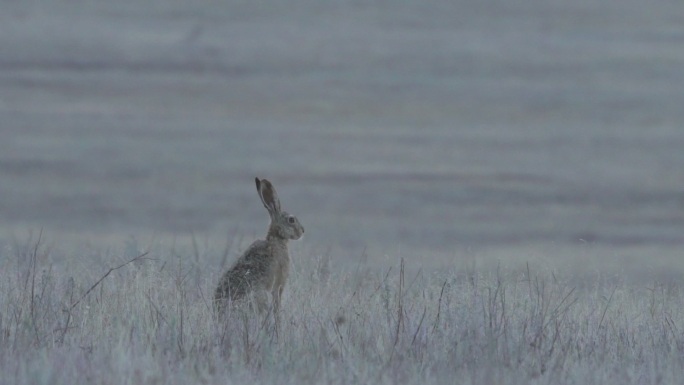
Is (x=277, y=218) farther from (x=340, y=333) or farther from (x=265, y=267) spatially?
(x=340, y=333)

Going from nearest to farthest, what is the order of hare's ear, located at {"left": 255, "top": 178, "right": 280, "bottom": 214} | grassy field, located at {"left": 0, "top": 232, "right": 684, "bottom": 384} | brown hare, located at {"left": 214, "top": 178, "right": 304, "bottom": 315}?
grassy field, located at {"left": 0, "top": 232, "right": 684, "bottom": 384} → brown hare, located at {"left": 214, "top": 178, "right": 304, "bottom": 315} → hare's ear, located at {"left": 255, "top": 178, "right": 280, "bottom": 214}

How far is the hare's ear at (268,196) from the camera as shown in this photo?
7.82 meters

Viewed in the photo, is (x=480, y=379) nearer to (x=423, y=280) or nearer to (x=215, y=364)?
(x=215, y=364)

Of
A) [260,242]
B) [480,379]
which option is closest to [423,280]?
[260,242]

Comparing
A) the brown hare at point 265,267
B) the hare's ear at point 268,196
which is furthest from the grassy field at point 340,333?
the hare's ear at point 268,196

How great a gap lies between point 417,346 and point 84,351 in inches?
60.2

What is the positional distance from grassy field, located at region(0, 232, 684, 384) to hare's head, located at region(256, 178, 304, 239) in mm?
362

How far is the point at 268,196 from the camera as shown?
791 centimetres

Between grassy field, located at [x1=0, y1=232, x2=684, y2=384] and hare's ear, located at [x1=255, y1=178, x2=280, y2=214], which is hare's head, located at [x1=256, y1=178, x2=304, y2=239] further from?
grassy field, located at [x1=0, y1=232, x2=684, y2=384]

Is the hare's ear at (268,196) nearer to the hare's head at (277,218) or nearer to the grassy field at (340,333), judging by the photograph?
the hare's head at (277,218)

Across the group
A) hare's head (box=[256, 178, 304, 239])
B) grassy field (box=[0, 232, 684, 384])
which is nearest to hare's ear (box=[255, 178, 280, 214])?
hare's head (box=[256, 178, 304, 239])

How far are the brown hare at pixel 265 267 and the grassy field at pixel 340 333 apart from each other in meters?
0.15

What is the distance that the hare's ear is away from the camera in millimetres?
7824

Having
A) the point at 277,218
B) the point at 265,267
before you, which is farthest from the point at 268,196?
the point at 265,267
